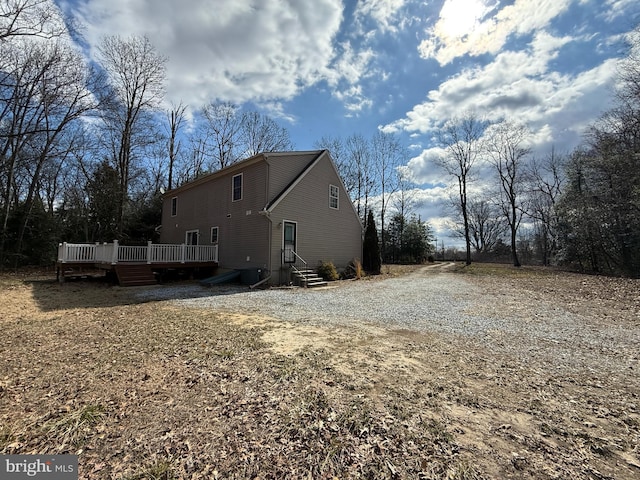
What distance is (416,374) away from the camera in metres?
3.56

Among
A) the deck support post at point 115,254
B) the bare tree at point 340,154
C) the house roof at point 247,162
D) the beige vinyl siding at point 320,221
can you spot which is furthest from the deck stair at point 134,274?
the bare tree at point 340,154

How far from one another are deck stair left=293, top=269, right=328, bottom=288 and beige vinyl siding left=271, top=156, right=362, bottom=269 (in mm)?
1013

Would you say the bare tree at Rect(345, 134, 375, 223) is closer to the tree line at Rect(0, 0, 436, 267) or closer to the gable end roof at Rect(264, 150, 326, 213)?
the tree line at Rect(0, 0, 436, 267)

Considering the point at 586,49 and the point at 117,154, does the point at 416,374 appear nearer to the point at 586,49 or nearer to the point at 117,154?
the point at 586,49

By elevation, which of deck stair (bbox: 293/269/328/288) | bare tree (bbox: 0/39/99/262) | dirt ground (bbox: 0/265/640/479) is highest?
bare tree (bbox: 0/39/99/262)

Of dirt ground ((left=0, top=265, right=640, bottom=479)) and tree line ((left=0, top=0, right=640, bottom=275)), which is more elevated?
tree line ((left=0, top=0, right=640, bottom=275))

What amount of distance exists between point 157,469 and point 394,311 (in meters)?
6.05

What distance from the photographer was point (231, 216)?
1445cm

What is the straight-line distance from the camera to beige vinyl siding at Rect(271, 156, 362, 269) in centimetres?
1342

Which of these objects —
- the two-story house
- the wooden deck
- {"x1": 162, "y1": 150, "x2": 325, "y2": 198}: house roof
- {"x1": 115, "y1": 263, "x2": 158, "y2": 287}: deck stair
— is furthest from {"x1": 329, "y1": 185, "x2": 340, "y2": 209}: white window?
{"x1": 115, "y1": 263, "x2": 158, "y2": 287}: deck stair

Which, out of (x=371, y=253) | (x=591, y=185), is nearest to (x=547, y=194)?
(x=591, y=185)

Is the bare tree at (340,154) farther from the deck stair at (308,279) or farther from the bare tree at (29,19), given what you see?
the bare tree at (29,19)

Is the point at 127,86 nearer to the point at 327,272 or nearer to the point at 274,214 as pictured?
the point at 274,214

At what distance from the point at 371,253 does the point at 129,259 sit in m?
13.1
